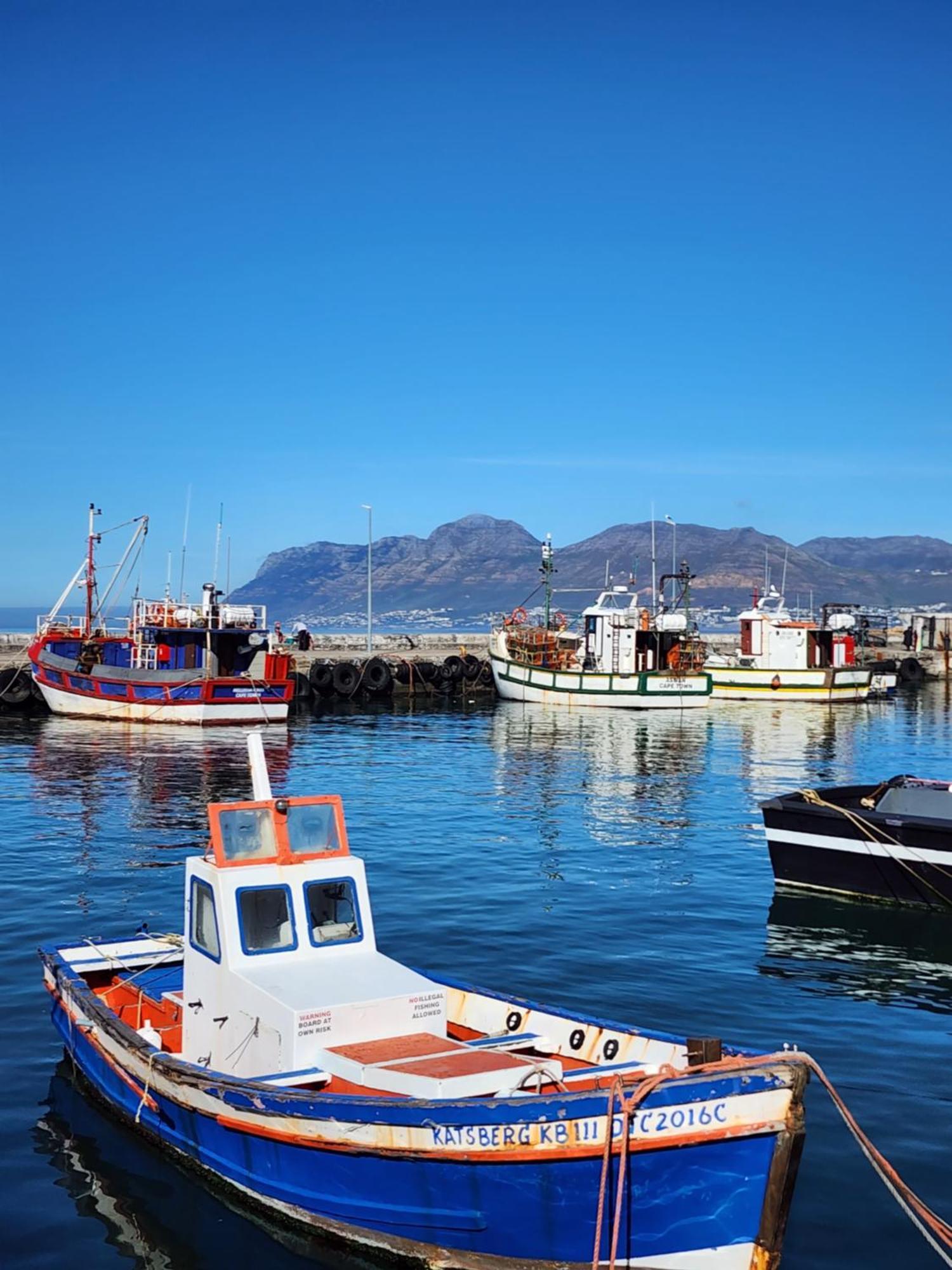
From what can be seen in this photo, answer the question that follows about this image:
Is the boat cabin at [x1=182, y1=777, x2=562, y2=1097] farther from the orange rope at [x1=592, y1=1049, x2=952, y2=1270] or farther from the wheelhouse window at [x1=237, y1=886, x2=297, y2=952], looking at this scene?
the orange rope at [x1=592, y1=1049, x2=952, y2=1270]

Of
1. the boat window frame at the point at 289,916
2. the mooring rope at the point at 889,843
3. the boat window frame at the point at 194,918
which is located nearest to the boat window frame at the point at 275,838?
the boat window frame at the point at 289,916

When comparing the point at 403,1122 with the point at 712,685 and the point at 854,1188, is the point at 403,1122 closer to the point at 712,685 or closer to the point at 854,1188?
the point at 854,1188

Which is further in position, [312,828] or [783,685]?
[783,685]

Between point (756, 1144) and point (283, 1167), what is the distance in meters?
4.06

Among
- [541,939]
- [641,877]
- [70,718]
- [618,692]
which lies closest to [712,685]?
[618,692]

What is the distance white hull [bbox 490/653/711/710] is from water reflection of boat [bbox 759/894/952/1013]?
4104 centimetres

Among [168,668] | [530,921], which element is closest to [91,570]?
[168,668]

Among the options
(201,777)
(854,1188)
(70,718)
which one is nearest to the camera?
Answer: (854,1188)

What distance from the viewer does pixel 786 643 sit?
7025 centimetres

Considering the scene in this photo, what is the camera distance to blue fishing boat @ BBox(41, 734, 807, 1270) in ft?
26.7

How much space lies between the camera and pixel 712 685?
213 ft

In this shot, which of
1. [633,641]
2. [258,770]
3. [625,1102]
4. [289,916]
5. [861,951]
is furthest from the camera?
[633,641]

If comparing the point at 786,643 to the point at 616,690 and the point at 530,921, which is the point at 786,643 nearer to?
the point at 616,690

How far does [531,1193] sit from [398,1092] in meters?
1.58
